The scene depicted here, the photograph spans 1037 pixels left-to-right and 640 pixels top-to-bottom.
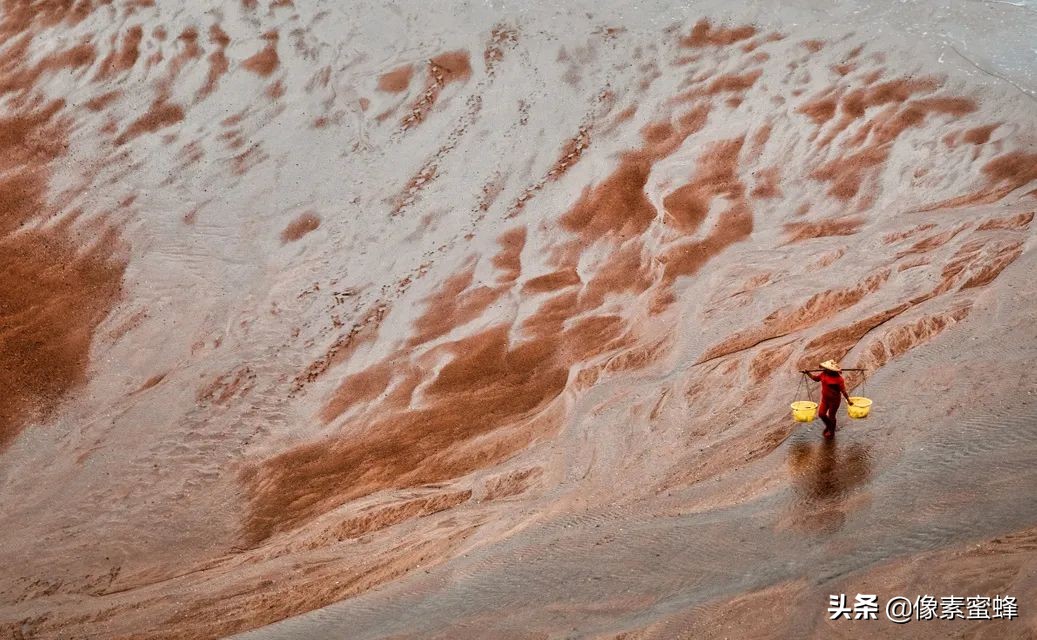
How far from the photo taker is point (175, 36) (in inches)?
472

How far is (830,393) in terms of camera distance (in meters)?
6.13

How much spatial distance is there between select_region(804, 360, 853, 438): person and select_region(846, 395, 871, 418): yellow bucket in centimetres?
3

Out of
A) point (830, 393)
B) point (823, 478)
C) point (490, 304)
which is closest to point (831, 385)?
point (830, 393)

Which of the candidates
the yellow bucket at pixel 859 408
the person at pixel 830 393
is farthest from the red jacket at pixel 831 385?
the yellow bucket at pixel 859 408

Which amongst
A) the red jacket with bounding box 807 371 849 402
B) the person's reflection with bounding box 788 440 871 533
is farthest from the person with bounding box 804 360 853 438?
the person's reflection with bounding box 788 440 871 533

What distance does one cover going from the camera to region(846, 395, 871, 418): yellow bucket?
6.09 metres

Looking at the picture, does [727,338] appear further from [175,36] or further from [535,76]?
[175,36]

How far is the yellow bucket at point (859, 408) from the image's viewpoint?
20.0 ft

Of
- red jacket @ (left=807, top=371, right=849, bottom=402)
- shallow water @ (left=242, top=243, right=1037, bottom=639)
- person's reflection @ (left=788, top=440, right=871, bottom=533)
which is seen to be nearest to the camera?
shallow water @ (left=242, top=243, right=1037, bottom=639)

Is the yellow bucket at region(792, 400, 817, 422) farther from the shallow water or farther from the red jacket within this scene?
the shallow water

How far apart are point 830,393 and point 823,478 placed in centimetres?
55

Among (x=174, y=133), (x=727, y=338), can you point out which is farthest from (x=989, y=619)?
(x=174, y=133)

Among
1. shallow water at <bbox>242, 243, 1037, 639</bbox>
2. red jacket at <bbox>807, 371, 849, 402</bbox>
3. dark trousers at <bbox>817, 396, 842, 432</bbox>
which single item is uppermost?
red jacket at <bbox>807, 371, 849, 402</bbox>

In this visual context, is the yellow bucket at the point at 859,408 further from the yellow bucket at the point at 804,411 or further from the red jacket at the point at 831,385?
the yellow bucket at the point at 804,411
